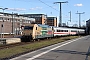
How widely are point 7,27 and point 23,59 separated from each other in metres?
102

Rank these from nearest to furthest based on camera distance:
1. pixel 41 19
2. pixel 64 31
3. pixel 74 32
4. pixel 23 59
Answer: pixel 23 59
pixel 64 31
pixel 74 32
pixel 41 19

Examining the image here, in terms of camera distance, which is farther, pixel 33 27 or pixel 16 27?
pixel 16 27

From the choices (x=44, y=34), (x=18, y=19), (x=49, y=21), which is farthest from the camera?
(x=49, y=21)

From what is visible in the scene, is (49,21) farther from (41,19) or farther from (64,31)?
(64,31)

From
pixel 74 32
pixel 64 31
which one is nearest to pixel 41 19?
pixel 74 32

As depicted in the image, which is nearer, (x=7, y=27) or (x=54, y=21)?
(x=7, y=27)

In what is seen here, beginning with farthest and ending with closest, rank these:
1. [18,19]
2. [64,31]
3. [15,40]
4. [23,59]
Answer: [18,19], [64,31], [15,40], [23,59]

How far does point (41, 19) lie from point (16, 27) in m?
52.5

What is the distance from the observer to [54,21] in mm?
174875

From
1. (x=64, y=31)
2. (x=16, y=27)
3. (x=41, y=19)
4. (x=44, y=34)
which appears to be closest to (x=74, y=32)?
(x=64, y=31)

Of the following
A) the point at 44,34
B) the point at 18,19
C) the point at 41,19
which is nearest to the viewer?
the point at 44,34

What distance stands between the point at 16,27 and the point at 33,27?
242 feet

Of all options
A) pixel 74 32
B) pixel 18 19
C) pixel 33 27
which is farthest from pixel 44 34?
pixel 18 19

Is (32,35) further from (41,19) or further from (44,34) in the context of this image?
(41,19)
